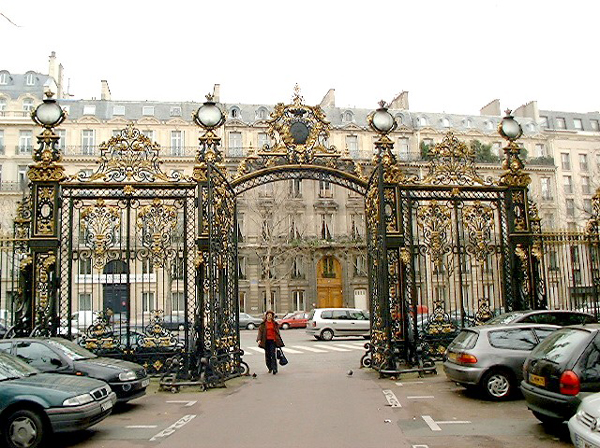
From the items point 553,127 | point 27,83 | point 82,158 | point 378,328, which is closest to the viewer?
point 378,328

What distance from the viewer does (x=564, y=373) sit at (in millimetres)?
7402

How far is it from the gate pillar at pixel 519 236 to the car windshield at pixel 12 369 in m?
10.8

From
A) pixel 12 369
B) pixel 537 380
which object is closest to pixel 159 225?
pixel 12 369

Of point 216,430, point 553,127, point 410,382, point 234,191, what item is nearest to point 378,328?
point 410,382

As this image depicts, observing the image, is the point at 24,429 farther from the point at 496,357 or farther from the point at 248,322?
the point at 248,322

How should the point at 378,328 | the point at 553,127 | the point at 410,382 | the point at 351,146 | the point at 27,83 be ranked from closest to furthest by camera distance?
the point at 410,382 → the point at 378,328 → the point at 351,146 → the point at 27,83 → the point at 553,127

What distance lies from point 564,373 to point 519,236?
295 inches

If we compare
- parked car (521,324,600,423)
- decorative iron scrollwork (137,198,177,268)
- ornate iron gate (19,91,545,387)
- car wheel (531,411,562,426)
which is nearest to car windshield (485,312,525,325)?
ornate iron gate (19,91,545,387)

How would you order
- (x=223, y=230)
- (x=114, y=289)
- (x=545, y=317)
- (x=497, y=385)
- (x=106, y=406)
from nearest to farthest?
(x=106, y=406)
(x=497, y=385)
(x=545, y=317)
(x=223, y=230)
(x=114, y=289)

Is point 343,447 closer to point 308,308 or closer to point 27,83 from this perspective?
point 308,308

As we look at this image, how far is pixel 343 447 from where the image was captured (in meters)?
7.59

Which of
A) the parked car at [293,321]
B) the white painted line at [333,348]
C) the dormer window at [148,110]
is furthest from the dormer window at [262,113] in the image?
the white painted line at [333,348]

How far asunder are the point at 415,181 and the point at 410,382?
4.83 m

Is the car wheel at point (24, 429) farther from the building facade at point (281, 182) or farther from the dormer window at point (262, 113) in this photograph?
the dormer window at point (262, 113)
